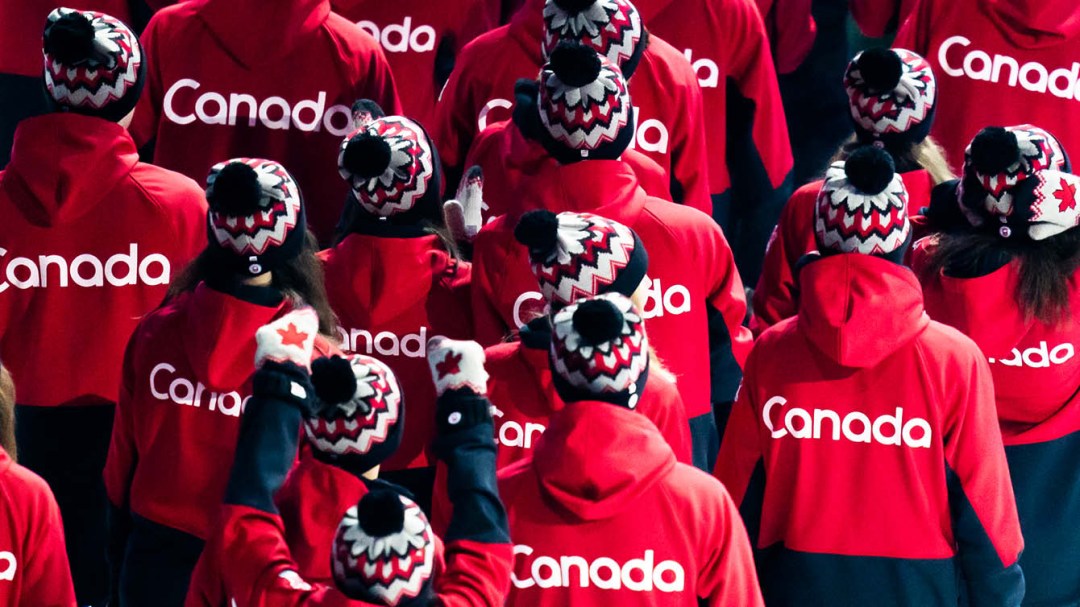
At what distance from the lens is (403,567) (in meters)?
4.18

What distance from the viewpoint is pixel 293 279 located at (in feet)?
19.3

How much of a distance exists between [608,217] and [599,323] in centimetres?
138

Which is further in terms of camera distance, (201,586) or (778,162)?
(778,162)

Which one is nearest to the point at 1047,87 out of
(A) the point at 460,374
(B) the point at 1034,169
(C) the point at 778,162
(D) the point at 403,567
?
(C) the point at 778,162

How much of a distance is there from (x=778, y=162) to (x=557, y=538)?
367 centimetres

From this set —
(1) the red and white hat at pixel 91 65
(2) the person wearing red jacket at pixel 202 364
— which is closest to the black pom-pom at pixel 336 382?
(2) the person wearing red jacket at pixel 202 364

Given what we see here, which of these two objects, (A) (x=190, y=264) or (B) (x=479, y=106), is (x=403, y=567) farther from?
(B) (x=479, y=106)

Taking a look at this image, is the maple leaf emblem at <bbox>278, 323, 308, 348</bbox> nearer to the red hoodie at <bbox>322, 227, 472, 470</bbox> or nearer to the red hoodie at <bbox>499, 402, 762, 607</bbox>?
the red hoodie at <bbox>499, 402, 762, 607</bbox>

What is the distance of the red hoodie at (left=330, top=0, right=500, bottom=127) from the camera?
8109mm

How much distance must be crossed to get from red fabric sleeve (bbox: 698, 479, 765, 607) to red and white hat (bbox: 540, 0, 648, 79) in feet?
7.41

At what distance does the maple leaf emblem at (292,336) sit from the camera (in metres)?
4.81

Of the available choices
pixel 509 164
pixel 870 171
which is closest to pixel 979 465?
pixel 870 171

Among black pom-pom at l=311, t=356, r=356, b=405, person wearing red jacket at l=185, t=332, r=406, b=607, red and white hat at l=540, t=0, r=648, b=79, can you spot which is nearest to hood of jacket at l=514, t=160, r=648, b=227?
red and white hat at l=540, t=0, r=648, b=79

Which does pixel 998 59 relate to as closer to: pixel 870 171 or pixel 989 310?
pixel 989 310
